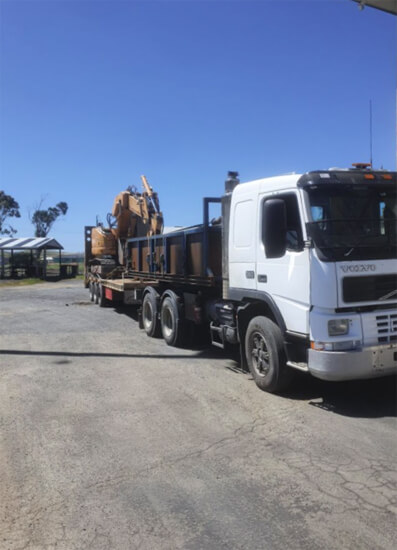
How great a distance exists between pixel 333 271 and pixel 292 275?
563mm

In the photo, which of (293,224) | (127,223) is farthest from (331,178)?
(127,223)

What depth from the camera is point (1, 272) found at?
38.6 meters

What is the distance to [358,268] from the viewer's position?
16.8ft

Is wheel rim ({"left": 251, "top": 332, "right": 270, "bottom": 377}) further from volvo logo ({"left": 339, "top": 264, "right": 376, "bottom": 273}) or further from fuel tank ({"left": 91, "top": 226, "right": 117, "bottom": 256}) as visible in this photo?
fuel tank ({"left": 91, "top": 226, "right": 117, "bottom": 256})

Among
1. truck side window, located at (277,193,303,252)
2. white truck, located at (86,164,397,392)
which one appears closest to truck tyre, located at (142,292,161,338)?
white truck, located at (86,164,397,392)

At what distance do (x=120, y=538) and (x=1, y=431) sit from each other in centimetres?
250

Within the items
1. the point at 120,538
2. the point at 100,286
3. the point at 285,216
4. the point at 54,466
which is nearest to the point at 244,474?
the point at 120,538

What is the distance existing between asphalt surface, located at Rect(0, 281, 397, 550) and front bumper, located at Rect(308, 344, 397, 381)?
51cm

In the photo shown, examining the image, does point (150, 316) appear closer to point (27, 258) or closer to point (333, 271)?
point (333, 271)

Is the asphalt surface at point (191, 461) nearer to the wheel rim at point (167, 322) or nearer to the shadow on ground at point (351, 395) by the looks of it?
the shadow on ground at point (351, 395)

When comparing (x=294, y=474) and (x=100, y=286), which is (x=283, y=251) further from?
(x=100, y=286)

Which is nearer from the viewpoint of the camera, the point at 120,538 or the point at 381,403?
the point at 120,538

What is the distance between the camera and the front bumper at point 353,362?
4965 mm

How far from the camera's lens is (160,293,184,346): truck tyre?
9.16m
